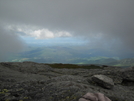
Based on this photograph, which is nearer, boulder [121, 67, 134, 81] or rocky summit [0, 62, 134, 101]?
rocky summit [0, 62, 134, 101]

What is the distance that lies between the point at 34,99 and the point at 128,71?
114 feet

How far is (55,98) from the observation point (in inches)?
476

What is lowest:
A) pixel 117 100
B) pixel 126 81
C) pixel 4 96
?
pixel 126 81

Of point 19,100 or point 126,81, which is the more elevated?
point 19,100

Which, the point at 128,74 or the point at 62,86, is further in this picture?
the point at 128,74

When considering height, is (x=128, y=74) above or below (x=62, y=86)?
below

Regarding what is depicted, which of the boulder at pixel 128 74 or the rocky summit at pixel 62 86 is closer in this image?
the rocky summit at pixel 62 86

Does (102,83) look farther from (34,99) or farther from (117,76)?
(34,99)

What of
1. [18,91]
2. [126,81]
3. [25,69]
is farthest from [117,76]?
[25,69]

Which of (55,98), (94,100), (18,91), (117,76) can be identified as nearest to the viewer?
(94,100)

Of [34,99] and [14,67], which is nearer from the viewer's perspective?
[34,99]

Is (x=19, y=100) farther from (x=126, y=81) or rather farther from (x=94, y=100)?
(x=126, y=81)

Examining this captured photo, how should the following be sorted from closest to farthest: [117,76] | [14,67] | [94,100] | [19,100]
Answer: [94,100] → [19,100] → [117,76] → [14,67]

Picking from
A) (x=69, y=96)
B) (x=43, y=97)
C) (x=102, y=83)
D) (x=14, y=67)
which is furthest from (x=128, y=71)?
(x=14, y=67)
